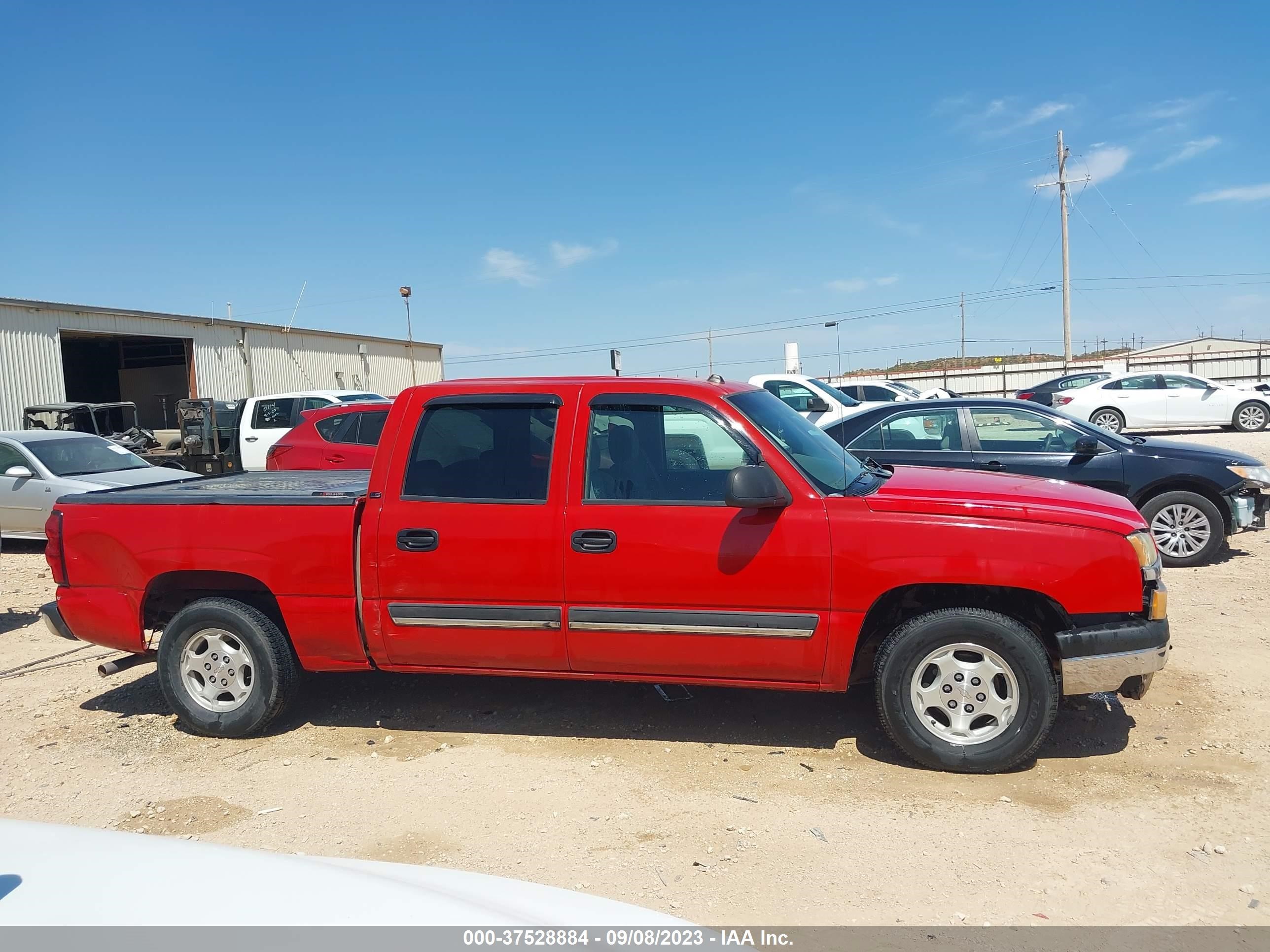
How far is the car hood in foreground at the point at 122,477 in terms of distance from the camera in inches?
434

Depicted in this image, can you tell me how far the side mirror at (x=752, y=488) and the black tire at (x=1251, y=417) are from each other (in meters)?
20.6

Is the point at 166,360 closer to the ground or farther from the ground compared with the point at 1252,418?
farther from the ground

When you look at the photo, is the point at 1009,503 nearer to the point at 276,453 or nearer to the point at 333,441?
the point at 333,441

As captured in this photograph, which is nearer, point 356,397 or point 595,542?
point 595,542

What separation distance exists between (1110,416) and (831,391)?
9.36 metres

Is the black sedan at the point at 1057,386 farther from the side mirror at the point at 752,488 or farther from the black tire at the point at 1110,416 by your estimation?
the side mirror at the point at 752,488

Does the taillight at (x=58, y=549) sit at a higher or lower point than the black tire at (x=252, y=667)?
higher

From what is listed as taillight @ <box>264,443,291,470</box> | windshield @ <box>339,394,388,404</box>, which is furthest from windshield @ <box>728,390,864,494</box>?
windshield @ <box>339,394,388,404</box>

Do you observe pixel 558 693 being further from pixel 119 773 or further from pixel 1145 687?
pixel 1145 687

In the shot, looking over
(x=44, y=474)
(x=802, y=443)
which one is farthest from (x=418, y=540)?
(x=44, y=474)

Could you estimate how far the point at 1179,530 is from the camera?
834 cm

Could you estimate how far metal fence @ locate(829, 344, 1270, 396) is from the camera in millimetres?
36938

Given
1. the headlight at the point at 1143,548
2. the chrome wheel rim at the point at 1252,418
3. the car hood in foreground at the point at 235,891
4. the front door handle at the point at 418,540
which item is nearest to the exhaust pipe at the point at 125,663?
the front door handle at the point at 418,540

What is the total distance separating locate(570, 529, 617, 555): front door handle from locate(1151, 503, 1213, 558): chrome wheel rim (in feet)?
19.9
